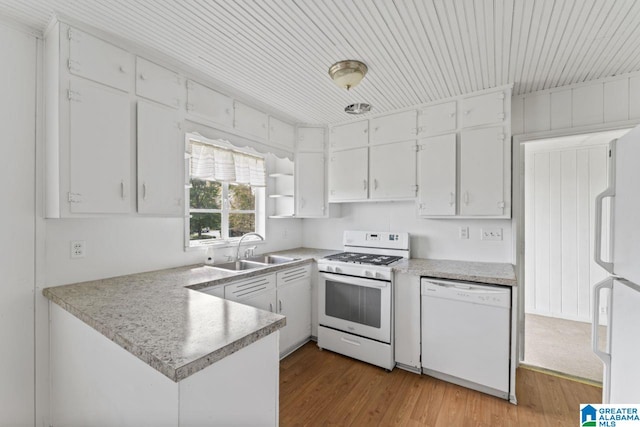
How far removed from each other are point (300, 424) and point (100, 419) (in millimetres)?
1153

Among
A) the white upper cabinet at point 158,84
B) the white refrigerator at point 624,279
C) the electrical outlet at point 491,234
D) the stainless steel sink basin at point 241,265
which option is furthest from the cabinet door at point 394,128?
the white upper cabinet at point 158,84

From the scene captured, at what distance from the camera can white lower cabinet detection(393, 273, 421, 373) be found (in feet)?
7.96

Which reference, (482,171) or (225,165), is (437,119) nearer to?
(482,171)

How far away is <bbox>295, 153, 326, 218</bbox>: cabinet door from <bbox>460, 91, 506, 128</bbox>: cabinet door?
162 cm

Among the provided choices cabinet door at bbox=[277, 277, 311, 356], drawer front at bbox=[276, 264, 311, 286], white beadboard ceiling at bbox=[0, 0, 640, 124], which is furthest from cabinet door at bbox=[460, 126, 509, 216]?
cabinet door at bbox=[277, 277, 311, 356]

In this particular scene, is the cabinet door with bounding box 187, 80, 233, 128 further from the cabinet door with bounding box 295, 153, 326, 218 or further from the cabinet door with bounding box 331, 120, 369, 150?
the cabinet door with bounding box 331, 120, 369, 150

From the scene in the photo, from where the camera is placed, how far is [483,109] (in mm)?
2506

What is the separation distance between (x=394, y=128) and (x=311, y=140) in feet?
3.26

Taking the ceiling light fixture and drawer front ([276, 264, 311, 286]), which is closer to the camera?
the ceiling light fixture

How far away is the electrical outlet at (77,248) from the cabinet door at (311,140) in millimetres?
2265

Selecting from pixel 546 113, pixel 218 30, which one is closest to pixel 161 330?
pixel 218 30

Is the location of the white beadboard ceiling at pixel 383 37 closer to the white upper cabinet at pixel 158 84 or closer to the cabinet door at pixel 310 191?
the white upper cabinet at pixel 158 84

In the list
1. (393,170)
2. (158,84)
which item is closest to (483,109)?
(393,170)

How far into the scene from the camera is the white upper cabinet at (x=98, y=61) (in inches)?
64.1
